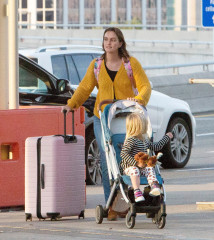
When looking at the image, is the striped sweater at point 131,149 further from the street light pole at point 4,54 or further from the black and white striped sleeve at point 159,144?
the street light pole at point 4,54

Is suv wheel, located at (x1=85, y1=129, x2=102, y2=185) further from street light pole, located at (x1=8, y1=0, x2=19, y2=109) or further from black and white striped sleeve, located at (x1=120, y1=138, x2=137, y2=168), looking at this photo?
black and white striped sleeve, located at (x1=120, y1=138, x2=137, y2=168)

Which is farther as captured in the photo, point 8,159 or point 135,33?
point 135,33

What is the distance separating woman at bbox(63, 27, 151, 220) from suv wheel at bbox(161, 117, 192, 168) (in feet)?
18.6

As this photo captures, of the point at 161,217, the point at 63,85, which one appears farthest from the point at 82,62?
the point at 161,217

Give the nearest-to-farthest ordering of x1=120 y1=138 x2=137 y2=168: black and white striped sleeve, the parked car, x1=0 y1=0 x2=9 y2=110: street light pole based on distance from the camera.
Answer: x1=120 y1=138 x2=137 y2=168: black and white striped sleeve → x1=0 y1=0 x2=9 y2=110: street light pole → the parked car

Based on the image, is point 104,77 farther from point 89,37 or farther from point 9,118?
point 89,37

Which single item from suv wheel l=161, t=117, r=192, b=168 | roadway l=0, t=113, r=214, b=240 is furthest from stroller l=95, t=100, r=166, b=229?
suv wheel l=161, t=117, r=192, b=168

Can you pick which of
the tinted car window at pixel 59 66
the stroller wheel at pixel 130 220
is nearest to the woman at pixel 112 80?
the stroller wheel at pixel 130 220

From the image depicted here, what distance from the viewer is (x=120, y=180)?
9805 millimetres

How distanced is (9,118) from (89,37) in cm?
6714

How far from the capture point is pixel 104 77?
33.9 feet

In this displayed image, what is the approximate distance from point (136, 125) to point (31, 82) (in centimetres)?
448

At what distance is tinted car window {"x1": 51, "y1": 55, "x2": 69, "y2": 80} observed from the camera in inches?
653

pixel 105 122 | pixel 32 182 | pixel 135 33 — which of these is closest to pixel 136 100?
pixel 105 122
